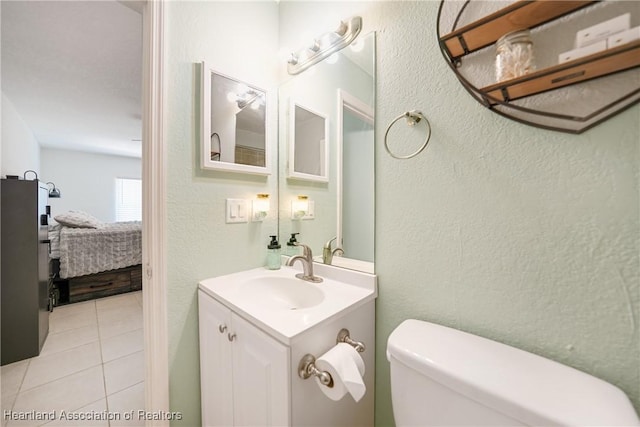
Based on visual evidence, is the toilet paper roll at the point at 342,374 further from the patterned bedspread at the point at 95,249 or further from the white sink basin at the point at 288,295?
the patterned bedspread at the point at 95,249

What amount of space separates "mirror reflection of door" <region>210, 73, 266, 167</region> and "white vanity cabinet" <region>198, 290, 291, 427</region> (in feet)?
2.16

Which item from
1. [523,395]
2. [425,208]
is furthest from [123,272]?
[523,395]

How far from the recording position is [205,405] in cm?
100

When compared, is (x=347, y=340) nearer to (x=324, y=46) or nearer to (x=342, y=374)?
(x=342, y=374)

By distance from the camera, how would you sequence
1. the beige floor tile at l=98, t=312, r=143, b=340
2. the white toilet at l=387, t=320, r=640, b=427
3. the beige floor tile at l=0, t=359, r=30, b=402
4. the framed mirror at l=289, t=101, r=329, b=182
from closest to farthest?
the white toilet at l=387, t=320, r=640, b=427 → the framed mirror at l=289, t=101, r=329, b=182 → the beige floor tile at l=0, t=359, r=30, b=402 → the beige floor tile at l=98, t=312, r=143, b=340

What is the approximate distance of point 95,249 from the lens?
9.23 ft

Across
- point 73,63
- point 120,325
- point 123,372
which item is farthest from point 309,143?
point 120,325

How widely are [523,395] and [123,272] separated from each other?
12.7ft

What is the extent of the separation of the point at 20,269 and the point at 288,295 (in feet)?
6.75

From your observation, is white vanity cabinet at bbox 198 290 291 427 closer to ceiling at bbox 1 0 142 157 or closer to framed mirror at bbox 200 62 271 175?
framed mirror at bbox 200 62 271 175

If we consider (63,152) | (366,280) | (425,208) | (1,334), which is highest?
(63,152)

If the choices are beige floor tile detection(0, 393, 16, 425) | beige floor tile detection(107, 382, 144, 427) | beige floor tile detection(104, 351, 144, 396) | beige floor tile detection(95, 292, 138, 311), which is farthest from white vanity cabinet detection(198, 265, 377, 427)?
beige floor tile detection(95, 292, 138, 311)

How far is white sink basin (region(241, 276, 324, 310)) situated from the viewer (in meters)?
1.00

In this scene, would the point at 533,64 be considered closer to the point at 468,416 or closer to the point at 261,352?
the point at 468,416
